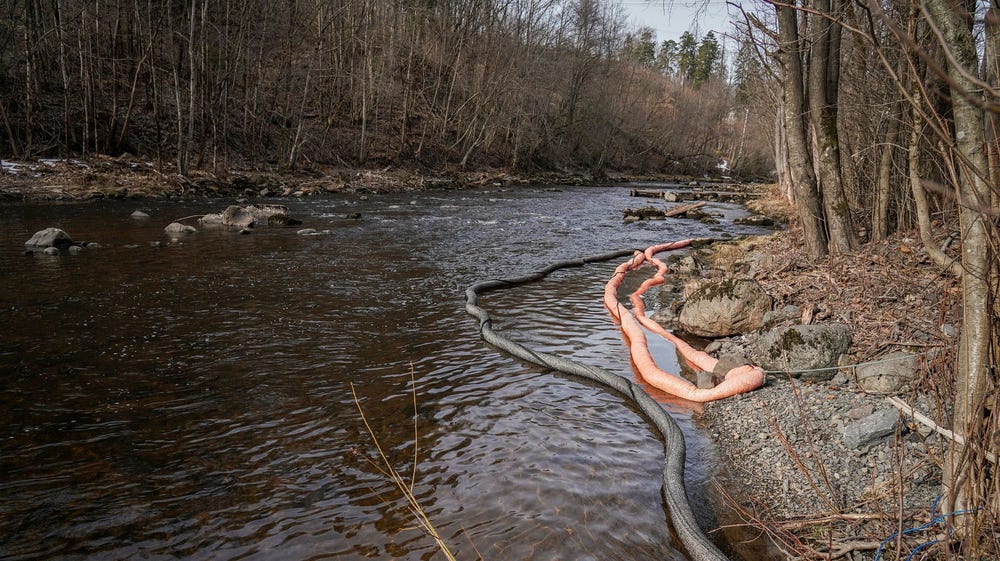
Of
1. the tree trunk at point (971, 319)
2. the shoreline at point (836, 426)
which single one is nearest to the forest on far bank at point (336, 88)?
the shoreline at point (836, 426)

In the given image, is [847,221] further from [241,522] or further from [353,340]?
[241,522]

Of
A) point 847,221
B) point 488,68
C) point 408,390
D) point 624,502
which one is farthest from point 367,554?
point 488,68

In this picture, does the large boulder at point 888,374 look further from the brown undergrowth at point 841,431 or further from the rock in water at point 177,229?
the rock in water at point 177,229

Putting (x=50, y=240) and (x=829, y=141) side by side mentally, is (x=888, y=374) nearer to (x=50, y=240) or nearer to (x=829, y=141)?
(x=829, y=141)

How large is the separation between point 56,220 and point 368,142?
1943 cm

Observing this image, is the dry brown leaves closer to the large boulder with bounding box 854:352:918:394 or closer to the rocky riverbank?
the rocky riverbank

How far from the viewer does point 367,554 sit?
11.1 feet

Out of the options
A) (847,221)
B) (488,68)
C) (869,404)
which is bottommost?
(869,404)

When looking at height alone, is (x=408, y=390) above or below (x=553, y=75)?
below

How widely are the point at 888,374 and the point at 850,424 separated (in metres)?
0.87

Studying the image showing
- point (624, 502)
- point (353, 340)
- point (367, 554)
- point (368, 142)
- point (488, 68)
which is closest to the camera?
point (367, 554)

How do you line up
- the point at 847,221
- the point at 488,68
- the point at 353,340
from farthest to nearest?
the point at 488,68 → the point at 847,221 → the point at 353,340

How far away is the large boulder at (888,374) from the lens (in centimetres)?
476

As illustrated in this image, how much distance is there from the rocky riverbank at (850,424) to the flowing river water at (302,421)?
47cm
